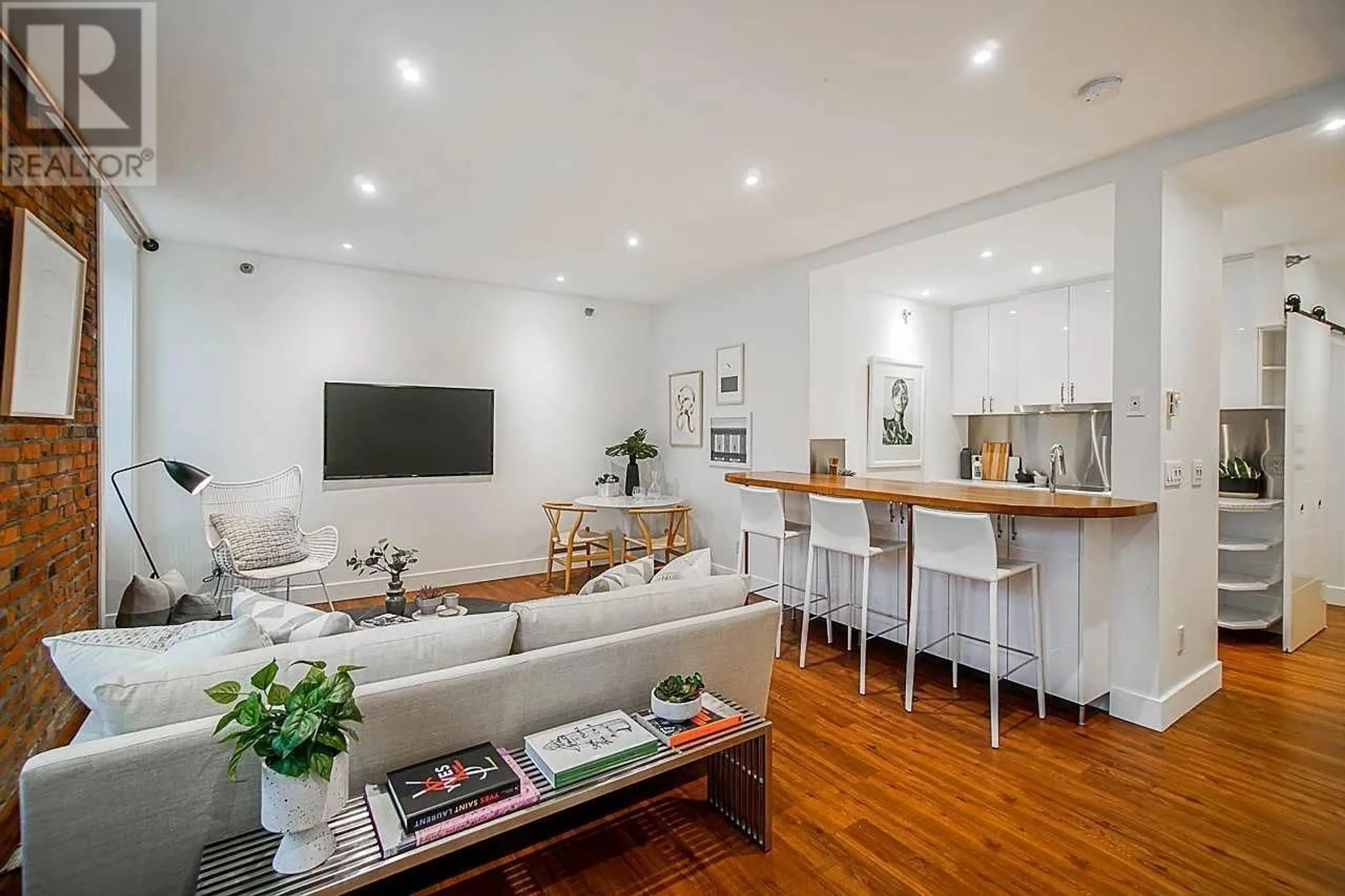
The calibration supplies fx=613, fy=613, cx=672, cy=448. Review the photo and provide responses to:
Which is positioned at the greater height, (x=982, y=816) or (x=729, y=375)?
(x=729, y=375)

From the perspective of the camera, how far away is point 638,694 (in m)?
2.07

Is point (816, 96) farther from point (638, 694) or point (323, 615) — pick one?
point (323, 615)

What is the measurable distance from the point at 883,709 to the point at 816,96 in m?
2.77

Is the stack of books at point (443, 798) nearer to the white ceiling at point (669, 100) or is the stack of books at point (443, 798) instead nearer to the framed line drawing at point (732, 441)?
the white ceiling at point (669, 100)

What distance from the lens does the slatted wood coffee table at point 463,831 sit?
1282 mm

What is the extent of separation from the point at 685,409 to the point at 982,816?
170 inches

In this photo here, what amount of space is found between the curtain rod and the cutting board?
21.1 feet

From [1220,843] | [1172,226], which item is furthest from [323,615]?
[1172,226]

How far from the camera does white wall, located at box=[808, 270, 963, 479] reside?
4.71 m

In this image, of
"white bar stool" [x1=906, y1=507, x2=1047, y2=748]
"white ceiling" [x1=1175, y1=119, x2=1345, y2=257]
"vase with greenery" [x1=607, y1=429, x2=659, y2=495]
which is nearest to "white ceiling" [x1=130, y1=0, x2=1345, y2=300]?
"white ceiling" [x1=1175, y1=119, x2=1345, y2=257]

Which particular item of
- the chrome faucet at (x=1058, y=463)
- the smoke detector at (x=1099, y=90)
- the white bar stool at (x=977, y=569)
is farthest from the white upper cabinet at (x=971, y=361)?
the smoke detector at (x=1099, y=90)

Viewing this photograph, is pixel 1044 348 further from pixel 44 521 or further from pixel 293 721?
pixel 44 521

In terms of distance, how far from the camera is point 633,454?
5961 millimetres

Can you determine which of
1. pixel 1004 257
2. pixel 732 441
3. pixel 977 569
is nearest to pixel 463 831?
pixel 977 569
